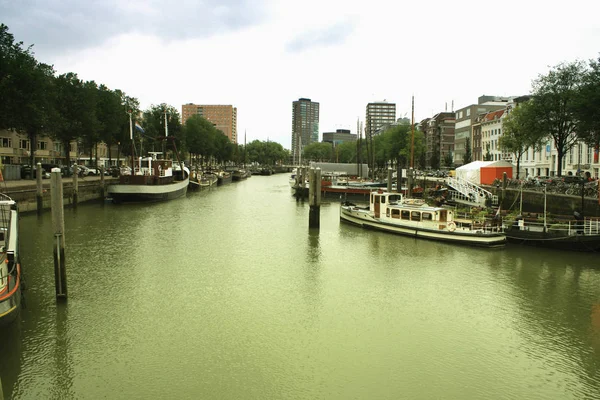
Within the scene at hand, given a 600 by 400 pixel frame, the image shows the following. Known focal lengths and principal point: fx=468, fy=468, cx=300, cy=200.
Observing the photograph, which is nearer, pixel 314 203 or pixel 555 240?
pixel 555 240

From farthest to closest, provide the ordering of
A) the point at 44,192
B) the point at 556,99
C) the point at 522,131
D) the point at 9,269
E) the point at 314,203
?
the point at 522,131 → the point at 556,99 → the point at 44,192 → the point at 314,203 → the point at 9,269

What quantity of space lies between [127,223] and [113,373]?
91.4 ft

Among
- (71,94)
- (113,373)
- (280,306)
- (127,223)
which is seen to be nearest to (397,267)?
(280,306)

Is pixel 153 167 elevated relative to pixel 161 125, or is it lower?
lower

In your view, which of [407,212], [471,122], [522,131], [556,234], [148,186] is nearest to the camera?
[556,234]

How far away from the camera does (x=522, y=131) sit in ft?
187

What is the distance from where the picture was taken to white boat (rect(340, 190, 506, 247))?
3022 cm

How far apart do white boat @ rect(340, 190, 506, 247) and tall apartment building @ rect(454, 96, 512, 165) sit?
254ft

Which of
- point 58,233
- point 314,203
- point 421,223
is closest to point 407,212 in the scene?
point 421,223

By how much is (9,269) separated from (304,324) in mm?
10793

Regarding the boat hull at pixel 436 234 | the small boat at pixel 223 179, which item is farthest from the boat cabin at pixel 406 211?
the small boat at pixel 223 179

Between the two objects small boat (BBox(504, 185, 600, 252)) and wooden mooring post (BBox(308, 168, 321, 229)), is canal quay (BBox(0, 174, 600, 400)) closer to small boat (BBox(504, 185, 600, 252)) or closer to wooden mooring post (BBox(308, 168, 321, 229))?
small boat (BBox(504, 185, 600, 252))

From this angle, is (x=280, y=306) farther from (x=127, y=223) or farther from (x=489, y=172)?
(x=489, y=172)

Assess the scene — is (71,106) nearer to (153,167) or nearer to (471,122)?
(153,167)
